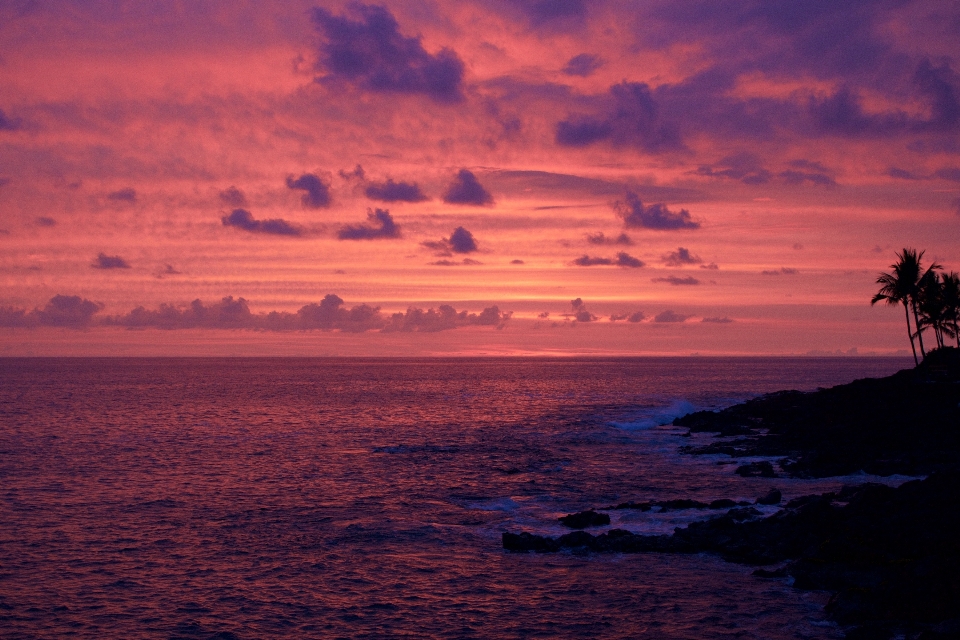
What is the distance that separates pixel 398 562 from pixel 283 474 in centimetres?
2276

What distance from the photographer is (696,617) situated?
2334cm

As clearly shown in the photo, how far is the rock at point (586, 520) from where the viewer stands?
3469 centimetres

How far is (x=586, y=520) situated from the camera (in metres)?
34.9

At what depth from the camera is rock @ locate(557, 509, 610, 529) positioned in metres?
34.7

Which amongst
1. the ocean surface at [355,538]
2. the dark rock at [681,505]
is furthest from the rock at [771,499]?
the ocean surface at [355,538]

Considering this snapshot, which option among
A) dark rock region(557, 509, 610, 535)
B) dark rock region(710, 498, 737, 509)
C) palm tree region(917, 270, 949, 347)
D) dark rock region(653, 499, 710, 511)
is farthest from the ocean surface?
palm tree region(917, 270, 949, 347)

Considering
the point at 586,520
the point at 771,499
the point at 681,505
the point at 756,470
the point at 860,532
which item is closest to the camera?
the point at 860,532

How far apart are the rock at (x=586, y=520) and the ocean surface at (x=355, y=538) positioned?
0.45 metres

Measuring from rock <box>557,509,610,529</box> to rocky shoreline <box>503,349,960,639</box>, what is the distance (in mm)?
52

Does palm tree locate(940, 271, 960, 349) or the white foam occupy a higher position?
palm tree locate(940, 271, 960, 349)

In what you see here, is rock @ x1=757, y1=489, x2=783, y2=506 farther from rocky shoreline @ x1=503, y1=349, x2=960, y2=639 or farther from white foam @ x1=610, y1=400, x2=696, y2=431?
white foam @ x1=610, y1=400, x2=696, y2=431

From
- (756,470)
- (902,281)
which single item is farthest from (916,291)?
(756,470)

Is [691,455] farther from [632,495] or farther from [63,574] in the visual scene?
[63,574]

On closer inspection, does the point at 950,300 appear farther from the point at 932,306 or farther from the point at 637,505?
the point at 637,505
